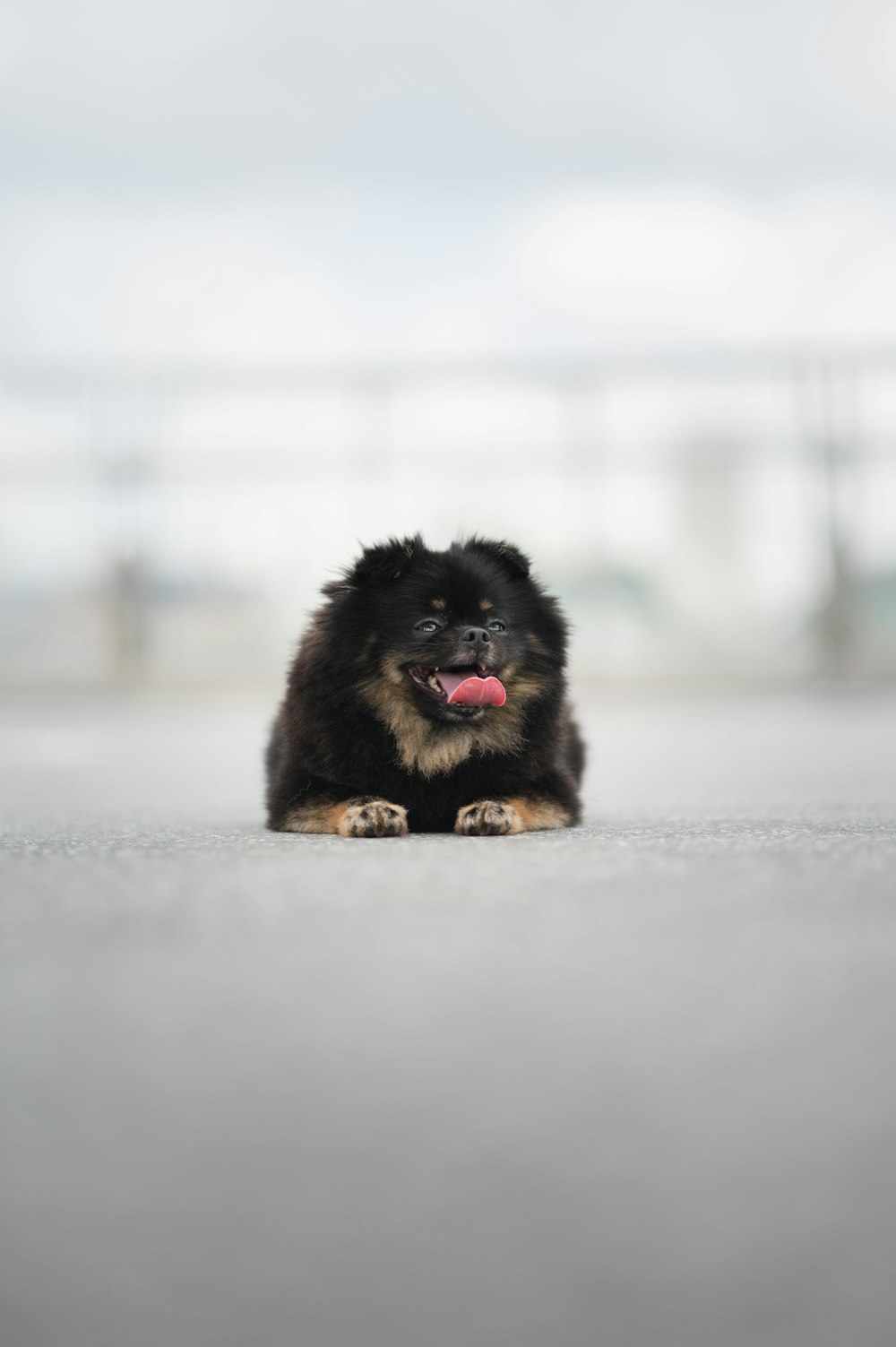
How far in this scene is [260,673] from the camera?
1123 cm

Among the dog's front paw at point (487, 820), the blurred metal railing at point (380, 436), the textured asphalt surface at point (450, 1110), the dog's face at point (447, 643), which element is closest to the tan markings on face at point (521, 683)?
the dog's face at point (447, 643)

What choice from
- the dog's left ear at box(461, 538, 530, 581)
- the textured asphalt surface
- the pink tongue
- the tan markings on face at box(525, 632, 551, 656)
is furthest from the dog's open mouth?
the textured asphalt surface

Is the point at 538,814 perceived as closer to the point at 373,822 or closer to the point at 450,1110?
the point at 373,822

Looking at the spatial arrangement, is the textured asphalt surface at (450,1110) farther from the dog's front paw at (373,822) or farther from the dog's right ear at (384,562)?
the dog's right ear at (384,562)

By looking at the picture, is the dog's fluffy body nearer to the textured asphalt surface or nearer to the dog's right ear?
the dog's right ear

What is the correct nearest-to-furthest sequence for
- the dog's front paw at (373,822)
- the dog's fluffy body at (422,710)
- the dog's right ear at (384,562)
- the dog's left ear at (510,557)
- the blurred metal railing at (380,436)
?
the dog's front paw at (373,822) < the dog's fluffy body at (422,710) < the dog's right ear at (384,562) < the dog's left ear at (510,557) < the blurred metal railing at (380,436)

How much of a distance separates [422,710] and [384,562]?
0.36 metres

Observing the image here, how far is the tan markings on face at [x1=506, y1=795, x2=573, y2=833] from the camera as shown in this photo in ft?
9.56

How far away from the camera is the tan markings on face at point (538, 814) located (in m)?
2.91

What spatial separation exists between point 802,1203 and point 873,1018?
366mm

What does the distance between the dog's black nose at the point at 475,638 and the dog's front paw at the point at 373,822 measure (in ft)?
1.22

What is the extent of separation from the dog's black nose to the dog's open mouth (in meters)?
0.08

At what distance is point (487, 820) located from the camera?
2830 millimetres

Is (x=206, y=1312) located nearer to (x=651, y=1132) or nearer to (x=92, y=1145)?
(x=92, y=1145)
